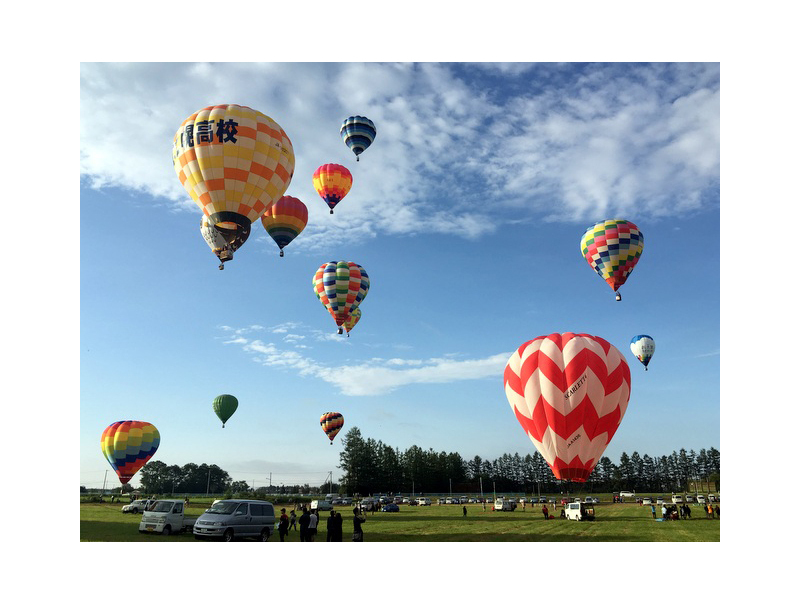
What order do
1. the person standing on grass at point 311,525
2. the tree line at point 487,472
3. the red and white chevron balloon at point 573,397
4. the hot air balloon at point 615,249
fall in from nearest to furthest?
the person standing on grass at point 311,525, the red and white chevron balloon at point 573,397, the hot air balloon at point 615,249, the tree line at point 487,472

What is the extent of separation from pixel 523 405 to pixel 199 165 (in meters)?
14.2

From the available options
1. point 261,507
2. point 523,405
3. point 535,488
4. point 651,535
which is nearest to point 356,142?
point 523,405


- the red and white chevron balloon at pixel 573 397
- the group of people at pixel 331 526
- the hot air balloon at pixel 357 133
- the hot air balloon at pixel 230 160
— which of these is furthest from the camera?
the hot air balloon at pixel 357 133

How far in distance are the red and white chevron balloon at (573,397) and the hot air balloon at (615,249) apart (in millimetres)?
10133

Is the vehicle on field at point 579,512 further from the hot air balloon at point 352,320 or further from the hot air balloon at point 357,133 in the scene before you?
the hot air balloon at point 357,133

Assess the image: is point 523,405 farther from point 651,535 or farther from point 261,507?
point 261,507

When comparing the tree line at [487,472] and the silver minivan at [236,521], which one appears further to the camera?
the tree line at [487,472]

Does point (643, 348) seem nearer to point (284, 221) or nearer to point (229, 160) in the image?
point (284, 221)

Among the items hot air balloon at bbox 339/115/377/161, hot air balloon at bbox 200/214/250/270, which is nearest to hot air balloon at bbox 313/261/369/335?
hot air balloon at bbox 339/115/377/161

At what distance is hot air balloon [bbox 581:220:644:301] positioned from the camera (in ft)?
100

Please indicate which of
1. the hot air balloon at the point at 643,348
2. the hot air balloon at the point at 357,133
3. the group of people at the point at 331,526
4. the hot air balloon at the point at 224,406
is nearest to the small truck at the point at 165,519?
the group of people at the point at 331,526

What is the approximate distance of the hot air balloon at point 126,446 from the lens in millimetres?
36531

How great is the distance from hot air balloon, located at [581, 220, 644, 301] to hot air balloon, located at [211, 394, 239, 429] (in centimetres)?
3340

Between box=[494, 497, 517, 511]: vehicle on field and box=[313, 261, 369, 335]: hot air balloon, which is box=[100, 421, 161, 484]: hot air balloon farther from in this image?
box=[494, 497, 517, 511]: vehicle on field
